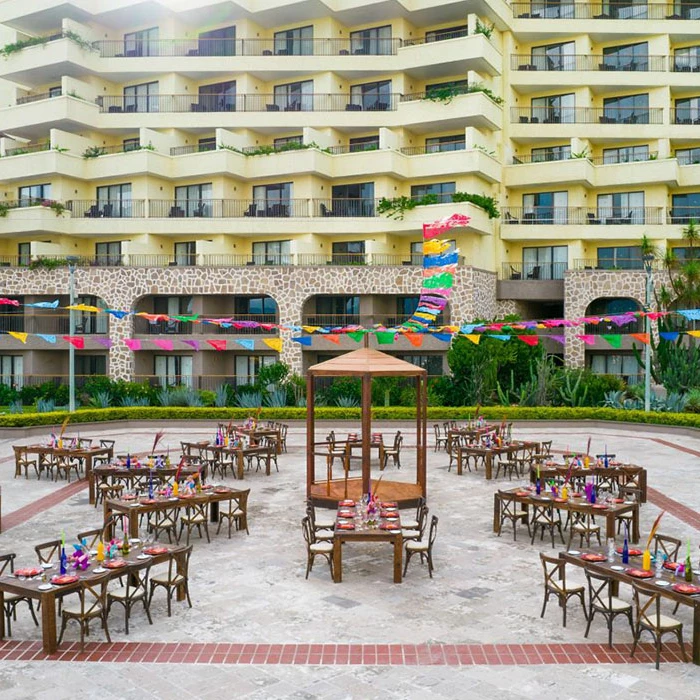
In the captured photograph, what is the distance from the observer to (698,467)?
22.0 m

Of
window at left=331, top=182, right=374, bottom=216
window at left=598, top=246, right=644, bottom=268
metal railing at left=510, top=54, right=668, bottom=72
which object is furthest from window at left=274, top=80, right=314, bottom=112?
window at left=598, top=246, right=644, bottom=268

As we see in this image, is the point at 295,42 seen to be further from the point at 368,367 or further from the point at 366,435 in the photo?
the point at 366,435

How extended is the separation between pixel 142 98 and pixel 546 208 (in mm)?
23717

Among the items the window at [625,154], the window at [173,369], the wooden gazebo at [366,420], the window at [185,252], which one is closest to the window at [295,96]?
the window at [185,252]

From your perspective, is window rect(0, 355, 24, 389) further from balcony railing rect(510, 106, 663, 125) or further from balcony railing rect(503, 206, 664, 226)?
balcony railing rect(510, 106, 663, 125)

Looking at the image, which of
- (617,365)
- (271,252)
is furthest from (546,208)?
(271,252)

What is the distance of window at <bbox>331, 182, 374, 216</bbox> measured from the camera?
41.4m

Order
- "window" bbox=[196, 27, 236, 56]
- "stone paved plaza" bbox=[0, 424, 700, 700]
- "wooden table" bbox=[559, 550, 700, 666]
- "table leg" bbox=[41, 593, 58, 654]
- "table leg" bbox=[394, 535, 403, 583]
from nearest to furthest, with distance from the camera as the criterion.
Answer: "stone paved plaza" bbox=[0, 424, 700, 700] → "wooden table" bbox=[559, 550, 700, 666] → "table leg" bbox=[41, 593, 58, 654] → "table leg" bbox=[394, 535, 403, 583] → "window" bbox=[196, 27, 236, 56]

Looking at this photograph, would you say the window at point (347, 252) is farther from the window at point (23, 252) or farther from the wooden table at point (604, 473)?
the wooden table at point (604, 473)

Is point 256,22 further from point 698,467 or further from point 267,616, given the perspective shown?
point 267,616

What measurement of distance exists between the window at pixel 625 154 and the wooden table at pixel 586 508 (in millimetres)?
33716

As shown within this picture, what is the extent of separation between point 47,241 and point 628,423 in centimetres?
3235

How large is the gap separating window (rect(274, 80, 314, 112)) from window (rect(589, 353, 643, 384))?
67.7ft

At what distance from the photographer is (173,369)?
4059 cm
